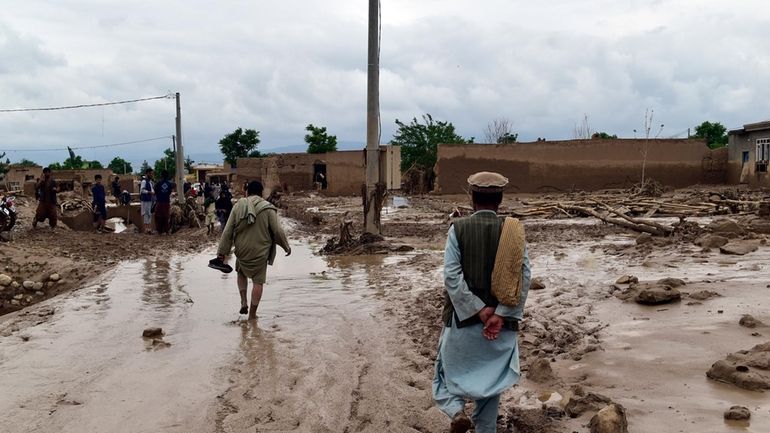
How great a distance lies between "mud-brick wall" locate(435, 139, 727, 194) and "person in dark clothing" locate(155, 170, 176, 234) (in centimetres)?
1380

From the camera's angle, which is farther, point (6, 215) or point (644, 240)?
point (6, 215)

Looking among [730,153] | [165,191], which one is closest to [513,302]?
[165,191]

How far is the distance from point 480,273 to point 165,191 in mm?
13641

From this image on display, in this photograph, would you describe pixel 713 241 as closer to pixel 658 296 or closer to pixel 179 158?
pixel 658 296

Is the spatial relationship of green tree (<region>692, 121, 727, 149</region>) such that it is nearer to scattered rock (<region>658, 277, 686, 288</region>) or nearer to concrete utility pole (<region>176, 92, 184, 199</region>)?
concrete utility pole (<region>176, 92, 184, 199</region>)

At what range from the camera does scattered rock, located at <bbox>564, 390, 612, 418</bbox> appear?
412cm

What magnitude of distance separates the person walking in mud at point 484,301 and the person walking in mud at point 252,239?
165 inches

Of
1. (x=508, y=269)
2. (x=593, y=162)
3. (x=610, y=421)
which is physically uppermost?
(x=593, y=162)

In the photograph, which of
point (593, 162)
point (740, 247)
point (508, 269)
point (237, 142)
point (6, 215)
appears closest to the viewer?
point (508, 269)

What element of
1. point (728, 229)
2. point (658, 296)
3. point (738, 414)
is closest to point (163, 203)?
point (728, 229)

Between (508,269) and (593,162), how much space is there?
25.2 meters

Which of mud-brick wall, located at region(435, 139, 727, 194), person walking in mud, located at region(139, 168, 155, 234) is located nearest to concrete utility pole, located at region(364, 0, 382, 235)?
person walking in mud, located at region(139, 168, 155, 234)

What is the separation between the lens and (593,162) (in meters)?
27.3

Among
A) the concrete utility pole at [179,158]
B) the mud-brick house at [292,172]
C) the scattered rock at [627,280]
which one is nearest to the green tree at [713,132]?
the mud-brick house at [292,172]
